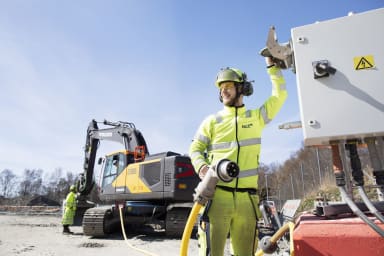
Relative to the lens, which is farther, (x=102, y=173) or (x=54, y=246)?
(x=102, y=173)

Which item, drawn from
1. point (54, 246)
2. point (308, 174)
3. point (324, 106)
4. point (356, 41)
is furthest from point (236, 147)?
point (308, 174)

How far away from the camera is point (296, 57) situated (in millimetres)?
1600

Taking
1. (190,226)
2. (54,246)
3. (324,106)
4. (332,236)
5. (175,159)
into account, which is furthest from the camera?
(175,159)

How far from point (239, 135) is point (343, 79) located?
2.58 feet

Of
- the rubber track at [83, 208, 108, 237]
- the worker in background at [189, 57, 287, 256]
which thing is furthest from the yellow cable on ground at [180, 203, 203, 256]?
the rubber track at [83, 208, 108, 237]

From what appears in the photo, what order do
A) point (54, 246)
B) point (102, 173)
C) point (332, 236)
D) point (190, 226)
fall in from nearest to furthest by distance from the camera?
point (332, 236), point (190, 226), point (54, 246), point (102, 173)

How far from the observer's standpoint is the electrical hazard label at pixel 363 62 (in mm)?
1473

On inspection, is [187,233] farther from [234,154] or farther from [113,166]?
[113,166]

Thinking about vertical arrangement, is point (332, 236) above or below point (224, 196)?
below

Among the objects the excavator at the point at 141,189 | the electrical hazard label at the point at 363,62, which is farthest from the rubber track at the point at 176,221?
the electrical hazard label at the point at 363,62

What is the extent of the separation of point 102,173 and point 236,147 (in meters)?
7.81

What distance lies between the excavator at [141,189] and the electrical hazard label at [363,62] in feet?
19.3

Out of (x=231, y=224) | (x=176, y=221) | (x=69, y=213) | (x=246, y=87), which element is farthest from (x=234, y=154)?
(x=69, y=213)

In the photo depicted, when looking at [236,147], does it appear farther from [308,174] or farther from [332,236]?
[308,174]
